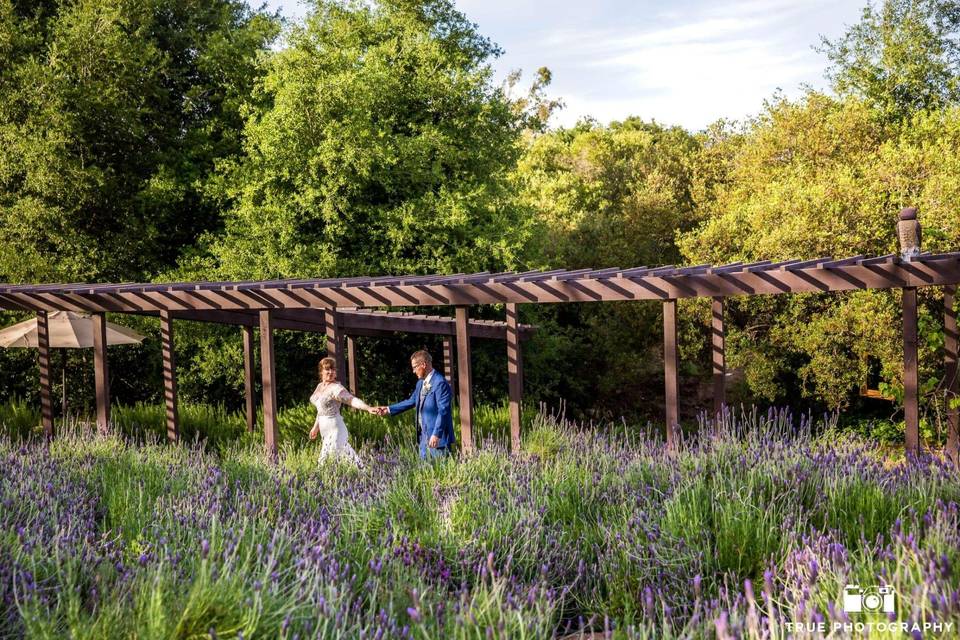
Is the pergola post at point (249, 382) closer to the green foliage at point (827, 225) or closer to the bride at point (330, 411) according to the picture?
the bride at point (330, 411)

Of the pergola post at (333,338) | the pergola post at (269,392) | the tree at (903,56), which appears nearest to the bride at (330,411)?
the pergola post at (269,392)

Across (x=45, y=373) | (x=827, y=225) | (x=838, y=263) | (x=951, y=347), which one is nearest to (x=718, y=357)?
(x=838, y=263)

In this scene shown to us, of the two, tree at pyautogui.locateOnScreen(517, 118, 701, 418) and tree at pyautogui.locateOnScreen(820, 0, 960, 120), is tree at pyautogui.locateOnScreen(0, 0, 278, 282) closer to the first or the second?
tree at pyautogui.locateOnScreen(517, 118, 701, 418)

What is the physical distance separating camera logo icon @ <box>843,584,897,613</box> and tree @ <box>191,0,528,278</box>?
14.4m

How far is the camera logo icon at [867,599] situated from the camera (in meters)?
2.66

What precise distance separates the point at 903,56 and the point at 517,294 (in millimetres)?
18975

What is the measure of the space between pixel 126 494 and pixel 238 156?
594 inches

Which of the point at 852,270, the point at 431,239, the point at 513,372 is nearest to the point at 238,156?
the point at 431,239

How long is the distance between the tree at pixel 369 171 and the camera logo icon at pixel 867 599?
47.2 ft

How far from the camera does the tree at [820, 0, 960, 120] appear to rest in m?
22.6

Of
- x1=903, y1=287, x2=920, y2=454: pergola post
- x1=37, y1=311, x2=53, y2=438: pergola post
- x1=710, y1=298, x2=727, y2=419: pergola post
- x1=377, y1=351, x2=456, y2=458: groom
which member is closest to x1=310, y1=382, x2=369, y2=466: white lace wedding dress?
x1=377, y1=351, x2=456, y2=458: groom

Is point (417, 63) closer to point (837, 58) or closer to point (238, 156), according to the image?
point (238, 156)

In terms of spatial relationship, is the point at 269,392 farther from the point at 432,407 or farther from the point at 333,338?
the point at 432,407

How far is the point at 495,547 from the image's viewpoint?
4227mm
